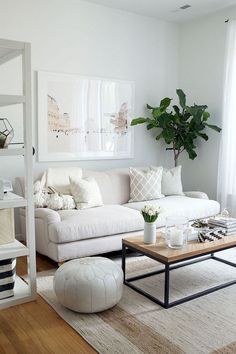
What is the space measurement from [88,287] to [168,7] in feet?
12.3

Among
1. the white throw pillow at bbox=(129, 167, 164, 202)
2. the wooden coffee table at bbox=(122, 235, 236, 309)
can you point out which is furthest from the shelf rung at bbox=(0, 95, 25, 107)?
the white throw pillow at bbox=(129, 167, 164, 202)

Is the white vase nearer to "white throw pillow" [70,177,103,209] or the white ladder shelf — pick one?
the white ladder shelf

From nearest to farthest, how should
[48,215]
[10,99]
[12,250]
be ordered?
[10,99], [12,250], [48,215]

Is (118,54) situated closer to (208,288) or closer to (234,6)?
(234,6)

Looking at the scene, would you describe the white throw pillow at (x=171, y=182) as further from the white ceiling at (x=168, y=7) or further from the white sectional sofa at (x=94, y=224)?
the white ceiling at (x=168, y=7)

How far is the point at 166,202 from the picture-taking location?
166 inches

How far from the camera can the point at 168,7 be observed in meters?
4.68

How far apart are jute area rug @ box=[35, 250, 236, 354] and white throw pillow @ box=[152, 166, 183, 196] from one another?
1.59m

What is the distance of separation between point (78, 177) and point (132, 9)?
2.38 meters

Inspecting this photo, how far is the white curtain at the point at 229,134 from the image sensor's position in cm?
462

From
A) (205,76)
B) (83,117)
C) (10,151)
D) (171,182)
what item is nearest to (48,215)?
(10,151)

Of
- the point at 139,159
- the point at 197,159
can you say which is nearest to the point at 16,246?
the point at 139,159

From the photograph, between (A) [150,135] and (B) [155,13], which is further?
(A) [150,135]

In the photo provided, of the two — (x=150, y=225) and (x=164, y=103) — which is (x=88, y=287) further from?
(x=164, y=103)
